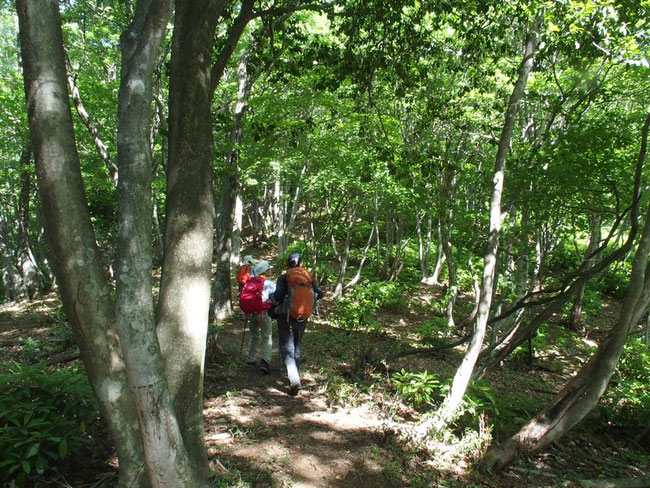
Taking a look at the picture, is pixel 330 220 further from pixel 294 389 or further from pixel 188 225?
pixel 188 225

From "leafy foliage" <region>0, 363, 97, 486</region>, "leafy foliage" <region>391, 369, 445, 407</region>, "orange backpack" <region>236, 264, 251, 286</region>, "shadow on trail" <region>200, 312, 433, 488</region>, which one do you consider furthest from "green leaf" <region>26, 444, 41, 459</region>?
"leafy foliage" <region>391, 369, 445, 407</region>

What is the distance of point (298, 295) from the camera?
19.2 feet

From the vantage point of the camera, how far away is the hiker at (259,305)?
6590mm

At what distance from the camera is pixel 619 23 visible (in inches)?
237

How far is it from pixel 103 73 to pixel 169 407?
14.6 m

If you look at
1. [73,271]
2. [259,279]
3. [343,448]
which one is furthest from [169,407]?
[259,279]

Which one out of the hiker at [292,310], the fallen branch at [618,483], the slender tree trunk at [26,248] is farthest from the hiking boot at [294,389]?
the slender tree trunk at [26,248]

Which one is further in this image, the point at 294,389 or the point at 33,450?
the point at 294,389

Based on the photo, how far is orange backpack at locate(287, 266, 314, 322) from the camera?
581 centimetres

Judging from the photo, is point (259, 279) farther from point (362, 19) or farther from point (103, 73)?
point (103, 73)

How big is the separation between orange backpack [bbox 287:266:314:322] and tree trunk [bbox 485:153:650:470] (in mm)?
2944

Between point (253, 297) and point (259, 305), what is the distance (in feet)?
0.55

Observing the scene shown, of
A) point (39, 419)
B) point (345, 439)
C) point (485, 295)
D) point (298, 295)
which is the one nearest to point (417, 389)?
point (345, 439)

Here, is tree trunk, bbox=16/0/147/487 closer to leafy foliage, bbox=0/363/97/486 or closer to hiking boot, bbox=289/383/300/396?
leafy foliage, bbox=0/363/97/486
